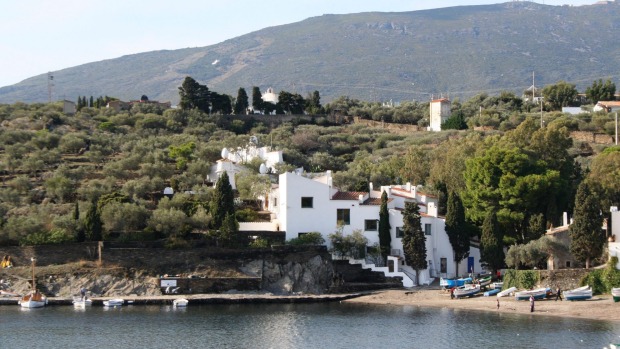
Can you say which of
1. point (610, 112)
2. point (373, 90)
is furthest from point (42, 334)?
point (373, 90)

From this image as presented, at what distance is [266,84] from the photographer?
189875mm

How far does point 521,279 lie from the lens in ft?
168

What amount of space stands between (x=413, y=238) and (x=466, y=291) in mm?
4520

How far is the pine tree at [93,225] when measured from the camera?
54.5 meters

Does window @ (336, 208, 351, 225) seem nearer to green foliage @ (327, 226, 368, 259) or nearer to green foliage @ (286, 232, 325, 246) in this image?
green foliage @ (327, 226, 368, 259)

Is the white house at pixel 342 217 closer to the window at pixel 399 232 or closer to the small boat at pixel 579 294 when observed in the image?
the window at pixel 399 232

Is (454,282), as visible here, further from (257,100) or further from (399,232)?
(257,100)

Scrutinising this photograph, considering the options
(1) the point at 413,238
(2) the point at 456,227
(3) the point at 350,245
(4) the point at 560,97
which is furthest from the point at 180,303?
(4) the point at 560,97

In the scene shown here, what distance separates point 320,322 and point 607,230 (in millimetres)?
16405

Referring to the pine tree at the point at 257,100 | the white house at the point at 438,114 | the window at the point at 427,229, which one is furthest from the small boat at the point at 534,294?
the pine tree at the point at 257,100

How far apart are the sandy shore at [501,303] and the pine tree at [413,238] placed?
1.57 metres

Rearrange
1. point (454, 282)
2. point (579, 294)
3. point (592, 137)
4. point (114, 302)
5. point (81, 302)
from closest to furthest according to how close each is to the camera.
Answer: point (579, 294) < point (81, 302) < point (114, 302) < point (454, 282) < point (592, 137)

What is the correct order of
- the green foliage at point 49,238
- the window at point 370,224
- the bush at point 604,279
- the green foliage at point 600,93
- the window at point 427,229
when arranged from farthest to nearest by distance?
1. the green foliage at point 600,93
2. the window at point 370,224
3. the window at point 427,229
4. the green foliage at point 49,238
5. the bush at point 604,279

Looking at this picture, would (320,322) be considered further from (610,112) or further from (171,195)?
(610,112)
